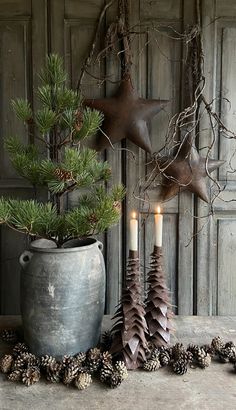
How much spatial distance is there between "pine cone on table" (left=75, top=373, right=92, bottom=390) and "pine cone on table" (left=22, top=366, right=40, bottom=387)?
4.4 inches

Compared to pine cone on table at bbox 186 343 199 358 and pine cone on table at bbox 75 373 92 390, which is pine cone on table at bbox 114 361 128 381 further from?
pine cone on table at bbox 186 343 199 358

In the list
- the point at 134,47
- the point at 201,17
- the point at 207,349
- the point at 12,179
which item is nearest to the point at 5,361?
the point at 207,349

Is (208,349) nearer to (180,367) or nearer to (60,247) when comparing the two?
(180,367)

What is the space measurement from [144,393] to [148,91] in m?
1.17

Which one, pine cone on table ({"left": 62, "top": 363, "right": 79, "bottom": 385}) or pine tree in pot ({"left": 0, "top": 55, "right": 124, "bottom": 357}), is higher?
pine tree in pot ({"left": 0, "top": 55, "right": 124, "bottom": 357})

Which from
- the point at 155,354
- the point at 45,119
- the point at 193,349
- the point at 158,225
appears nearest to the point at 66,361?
the point at 155,354

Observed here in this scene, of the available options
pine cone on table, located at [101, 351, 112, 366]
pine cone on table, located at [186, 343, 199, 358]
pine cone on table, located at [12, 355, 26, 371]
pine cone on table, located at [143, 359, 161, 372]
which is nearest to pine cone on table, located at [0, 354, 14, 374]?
pine cone on table, located at [12, 355, 26, 371]

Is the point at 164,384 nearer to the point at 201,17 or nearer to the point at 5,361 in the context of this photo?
the point at 5,361

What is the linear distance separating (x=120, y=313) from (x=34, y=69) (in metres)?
1.06

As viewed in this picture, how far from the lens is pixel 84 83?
5.86ft

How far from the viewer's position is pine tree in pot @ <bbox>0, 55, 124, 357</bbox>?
3.98ft

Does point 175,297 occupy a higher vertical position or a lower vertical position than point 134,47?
lower

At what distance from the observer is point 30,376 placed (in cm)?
115

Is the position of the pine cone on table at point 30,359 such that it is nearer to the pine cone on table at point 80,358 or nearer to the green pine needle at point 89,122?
the pine cone on table at point 80,358
